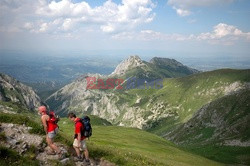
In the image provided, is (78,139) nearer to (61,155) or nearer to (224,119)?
(61,155)

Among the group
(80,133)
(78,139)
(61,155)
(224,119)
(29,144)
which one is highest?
(80,133)

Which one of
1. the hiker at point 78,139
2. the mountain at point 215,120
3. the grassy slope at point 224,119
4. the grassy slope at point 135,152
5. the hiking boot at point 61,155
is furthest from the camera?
the mountain at point 215,120

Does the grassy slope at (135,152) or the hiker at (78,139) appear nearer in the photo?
the hiker at (78,139)

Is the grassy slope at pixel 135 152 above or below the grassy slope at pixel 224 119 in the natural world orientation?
above

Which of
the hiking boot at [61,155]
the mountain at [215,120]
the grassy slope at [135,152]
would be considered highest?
the hiking boot at [61,155]

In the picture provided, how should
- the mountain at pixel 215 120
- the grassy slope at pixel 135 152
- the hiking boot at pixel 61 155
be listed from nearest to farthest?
the hiking boot at pixel 61 155, the grassy slope at pixel 135 152, the mountain at pixel 215 120

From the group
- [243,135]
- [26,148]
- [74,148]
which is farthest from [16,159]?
[243,135]

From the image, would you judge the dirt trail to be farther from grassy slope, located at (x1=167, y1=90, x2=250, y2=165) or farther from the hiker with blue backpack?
grassy slope, located at (x1=167, y1=90, x2=250, y2=165)

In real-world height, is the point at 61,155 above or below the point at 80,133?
below

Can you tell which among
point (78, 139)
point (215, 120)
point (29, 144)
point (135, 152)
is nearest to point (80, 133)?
point (78, 139)

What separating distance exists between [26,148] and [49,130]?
1.96 meters

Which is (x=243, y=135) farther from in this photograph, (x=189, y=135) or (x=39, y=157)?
(x=39, y=157)

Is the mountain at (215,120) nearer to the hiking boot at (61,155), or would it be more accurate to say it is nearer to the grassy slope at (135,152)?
the grassy slope at (135,152)

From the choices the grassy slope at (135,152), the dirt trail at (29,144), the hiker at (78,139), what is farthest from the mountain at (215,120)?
the dirt trail at (29,144)
